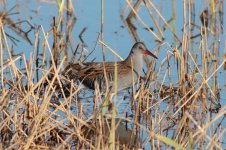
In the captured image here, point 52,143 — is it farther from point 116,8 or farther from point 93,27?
point 116,8

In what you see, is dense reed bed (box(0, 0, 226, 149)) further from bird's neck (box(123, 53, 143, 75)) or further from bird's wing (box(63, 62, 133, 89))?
bird's neck (box(123, 53, 143, 75))

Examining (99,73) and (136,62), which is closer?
(99,73)

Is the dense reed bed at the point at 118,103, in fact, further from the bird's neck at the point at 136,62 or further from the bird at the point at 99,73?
the bird's neck at the point at 136,62

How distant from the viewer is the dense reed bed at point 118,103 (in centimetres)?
615

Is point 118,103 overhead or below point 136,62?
below

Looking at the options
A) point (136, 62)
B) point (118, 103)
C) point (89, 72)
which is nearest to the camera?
point (118, 103)

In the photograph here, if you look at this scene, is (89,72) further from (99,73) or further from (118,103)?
(118,103)

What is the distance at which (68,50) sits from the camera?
10.1 metres

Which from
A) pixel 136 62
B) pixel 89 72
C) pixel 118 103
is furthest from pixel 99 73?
pixel 118 103

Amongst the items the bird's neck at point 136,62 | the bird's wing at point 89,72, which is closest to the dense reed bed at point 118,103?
the bird's wing at point 89,72

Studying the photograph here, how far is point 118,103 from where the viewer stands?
6.09 meters

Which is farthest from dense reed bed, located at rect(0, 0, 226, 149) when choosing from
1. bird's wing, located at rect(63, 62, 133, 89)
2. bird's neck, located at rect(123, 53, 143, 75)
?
bird's neck, located at rect(123, 53, 143, 75)

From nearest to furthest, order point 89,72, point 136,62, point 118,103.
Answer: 1. point 118,103
2. point 89,72
3. point 136,62

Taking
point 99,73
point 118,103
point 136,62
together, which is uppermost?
point 136,62
